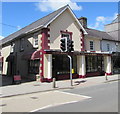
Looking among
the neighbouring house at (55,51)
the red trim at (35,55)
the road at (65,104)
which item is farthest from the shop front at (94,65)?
the road at (65,104)

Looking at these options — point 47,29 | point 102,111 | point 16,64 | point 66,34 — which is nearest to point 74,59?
point 66,34

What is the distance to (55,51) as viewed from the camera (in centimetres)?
1622

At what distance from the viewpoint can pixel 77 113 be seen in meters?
5.90

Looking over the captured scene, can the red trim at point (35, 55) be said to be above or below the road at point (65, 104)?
above

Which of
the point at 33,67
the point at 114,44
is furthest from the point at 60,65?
the point at 114,44

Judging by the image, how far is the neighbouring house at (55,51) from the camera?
16438 mm

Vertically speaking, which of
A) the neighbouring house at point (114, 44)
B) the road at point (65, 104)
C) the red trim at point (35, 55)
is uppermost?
the neighbouring house at point (114, 44)

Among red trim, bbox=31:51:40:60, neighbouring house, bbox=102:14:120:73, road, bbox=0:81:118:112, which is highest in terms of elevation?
neighbouring house, bbox=102:14:120:73

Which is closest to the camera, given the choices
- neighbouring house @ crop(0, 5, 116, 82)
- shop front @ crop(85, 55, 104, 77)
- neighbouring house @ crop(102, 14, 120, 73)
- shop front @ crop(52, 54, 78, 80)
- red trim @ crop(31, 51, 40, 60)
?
red trim @ crop(31, 51, 40, 60)

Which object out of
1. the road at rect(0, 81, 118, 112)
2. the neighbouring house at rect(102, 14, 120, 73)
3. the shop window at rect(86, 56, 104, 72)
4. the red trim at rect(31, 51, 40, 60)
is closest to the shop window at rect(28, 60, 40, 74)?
the red trim at rect(31, 51, 40, 60)

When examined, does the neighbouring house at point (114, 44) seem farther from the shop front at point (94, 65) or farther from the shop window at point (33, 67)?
the shop window at point (33, 67)

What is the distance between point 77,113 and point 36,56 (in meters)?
11.1

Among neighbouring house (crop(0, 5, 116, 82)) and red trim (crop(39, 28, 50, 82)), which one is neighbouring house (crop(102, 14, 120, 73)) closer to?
neighbouring house (crop(0, 5, 116, 82))

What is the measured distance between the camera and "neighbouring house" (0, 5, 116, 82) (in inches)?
647
